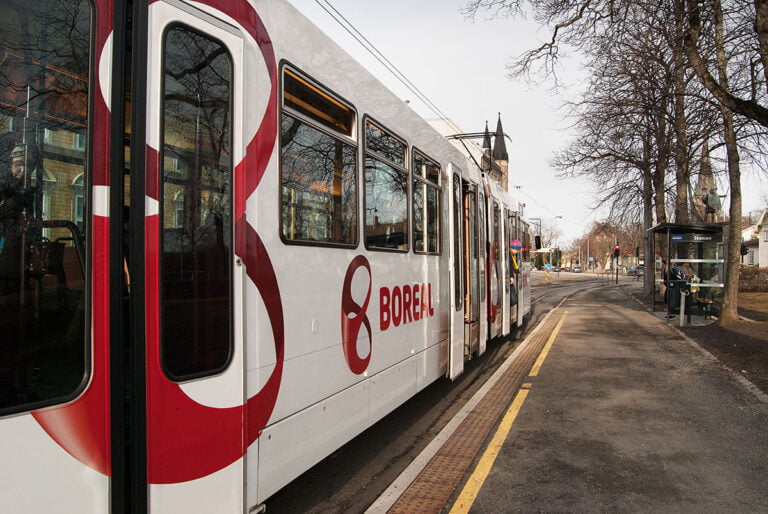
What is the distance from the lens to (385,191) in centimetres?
502

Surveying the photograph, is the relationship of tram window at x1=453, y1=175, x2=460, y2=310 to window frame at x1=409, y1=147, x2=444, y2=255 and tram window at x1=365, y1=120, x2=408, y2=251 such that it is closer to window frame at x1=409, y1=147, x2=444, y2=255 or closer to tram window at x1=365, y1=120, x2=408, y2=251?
window frame at x1=409, y1=147, x2=444, y2=255

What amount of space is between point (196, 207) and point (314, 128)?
1291mm

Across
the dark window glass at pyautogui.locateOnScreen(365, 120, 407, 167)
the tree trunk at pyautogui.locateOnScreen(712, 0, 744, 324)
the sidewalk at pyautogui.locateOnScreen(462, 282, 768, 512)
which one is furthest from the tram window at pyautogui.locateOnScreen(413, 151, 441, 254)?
the tree trunk at pyautogui.locateOnScreen(712, 0, 744, 324)

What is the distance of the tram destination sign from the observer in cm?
1662

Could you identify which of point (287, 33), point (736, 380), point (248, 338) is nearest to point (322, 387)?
point (248, 338)

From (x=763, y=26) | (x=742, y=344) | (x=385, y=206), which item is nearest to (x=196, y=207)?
(x=385, y=206)

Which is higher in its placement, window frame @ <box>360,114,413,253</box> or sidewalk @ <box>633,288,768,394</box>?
window frame @ <box>360,114,413,253</box>

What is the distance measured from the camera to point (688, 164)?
2056 cm

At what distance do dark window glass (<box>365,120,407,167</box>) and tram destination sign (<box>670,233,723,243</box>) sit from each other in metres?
14.7

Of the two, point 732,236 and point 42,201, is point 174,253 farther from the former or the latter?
point 732,236

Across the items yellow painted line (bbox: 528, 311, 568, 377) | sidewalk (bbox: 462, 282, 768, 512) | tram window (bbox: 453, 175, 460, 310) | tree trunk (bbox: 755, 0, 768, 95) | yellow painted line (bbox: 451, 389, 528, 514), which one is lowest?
sidewalk (bbox: 462, 282, 768, 512)

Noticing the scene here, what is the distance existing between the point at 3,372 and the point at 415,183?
4.32 m

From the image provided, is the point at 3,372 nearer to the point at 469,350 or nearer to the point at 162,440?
the point at 162,440

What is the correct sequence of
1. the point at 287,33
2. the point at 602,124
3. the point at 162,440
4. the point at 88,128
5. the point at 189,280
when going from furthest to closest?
the point at 602,124 < the point at 287,33 < the point at 189,280 < the point at 162,440 < the point at 88,128
